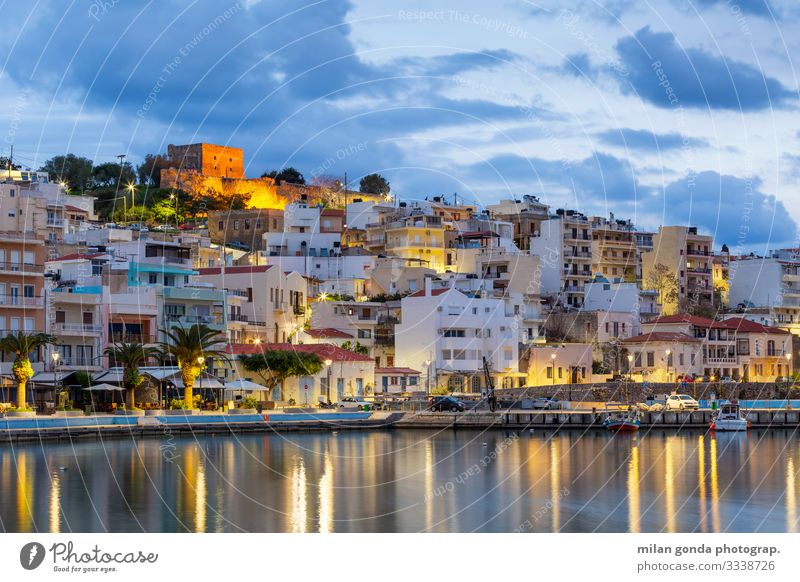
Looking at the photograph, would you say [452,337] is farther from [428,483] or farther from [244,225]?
[244,225]

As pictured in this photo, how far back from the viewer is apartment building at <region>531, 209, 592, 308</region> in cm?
10175

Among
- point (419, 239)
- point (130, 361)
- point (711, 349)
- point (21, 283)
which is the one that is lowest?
point (711, 349)

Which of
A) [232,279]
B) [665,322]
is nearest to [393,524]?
[232,279]

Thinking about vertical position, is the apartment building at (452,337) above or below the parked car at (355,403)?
above

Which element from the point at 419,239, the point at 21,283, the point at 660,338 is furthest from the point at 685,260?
the point at 21,283

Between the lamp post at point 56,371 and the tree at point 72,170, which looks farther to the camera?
the tree at point 72,170

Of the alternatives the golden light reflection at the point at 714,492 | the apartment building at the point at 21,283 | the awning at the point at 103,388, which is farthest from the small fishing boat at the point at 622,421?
the apartment building at the point at 21,283

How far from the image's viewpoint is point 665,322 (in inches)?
3671

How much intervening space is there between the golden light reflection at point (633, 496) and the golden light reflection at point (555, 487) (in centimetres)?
207

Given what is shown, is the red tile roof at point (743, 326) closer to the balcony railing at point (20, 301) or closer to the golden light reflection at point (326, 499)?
the golden light reflection at point (326, 499)

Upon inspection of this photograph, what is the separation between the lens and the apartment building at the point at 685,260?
107 metres

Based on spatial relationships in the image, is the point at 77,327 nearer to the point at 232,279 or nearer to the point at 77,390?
the point at 77,390

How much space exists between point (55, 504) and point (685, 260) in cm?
7560

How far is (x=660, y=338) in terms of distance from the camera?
8956cm
